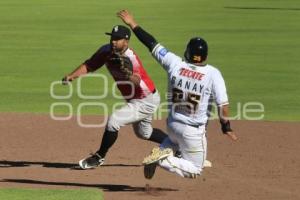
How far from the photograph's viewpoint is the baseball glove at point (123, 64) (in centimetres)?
1032

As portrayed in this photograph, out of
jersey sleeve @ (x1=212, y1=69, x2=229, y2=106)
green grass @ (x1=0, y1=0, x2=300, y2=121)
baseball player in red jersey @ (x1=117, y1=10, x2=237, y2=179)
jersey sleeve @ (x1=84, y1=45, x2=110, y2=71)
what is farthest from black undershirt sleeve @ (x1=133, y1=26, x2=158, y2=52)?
green grass @ (x1=0, y1=0, x2=300, y2=121)

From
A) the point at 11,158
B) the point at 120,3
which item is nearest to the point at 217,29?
the point at 120,3

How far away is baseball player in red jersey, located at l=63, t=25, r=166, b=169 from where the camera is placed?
33.7 feet

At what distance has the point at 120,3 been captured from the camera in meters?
38.3

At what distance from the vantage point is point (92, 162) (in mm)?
10547

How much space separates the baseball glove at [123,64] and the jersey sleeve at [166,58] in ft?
4.02

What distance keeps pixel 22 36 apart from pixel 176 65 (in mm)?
18444

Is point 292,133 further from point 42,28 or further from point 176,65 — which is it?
point 42,28

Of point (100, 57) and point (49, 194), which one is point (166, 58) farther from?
point (49, 194)

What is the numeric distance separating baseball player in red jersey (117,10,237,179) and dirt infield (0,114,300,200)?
0.45 meters

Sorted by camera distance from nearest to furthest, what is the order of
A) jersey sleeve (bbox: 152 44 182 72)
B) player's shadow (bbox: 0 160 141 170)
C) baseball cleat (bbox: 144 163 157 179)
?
1. jersey sleeve (bbox: 152 44 182 72)
2. baseball cleat (bbox: 144 163 157 179)
3. player's shadow (bbox: 0 160 141 170)

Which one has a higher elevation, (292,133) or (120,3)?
(120,3)

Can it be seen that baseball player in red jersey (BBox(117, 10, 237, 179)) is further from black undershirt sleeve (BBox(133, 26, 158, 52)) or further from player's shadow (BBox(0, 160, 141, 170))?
player's shadow (BBox(0, 160, 141, 170))

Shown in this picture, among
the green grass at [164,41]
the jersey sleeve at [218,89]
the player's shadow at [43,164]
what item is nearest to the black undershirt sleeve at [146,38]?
the jersey sleeve at [218,89]
